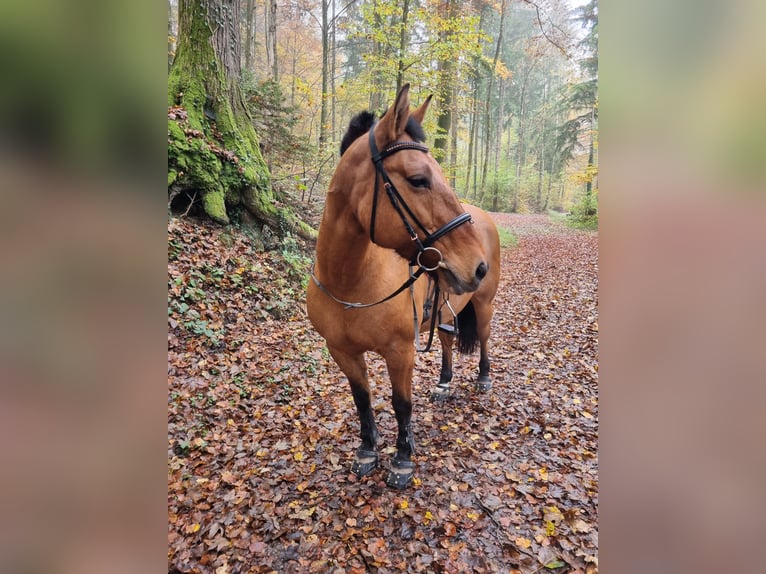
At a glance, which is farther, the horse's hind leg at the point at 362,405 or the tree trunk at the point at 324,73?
the tree trunk at the point at 324,73

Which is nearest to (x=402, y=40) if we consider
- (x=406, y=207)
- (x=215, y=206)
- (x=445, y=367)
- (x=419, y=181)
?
(x=215, y=206)

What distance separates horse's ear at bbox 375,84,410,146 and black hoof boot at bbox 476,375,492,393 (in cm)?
367

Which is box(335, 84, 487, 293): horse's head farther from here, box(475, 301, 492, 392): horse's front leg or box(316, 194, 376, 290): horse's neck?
box(475, 301, 492, 392): horse's front leg

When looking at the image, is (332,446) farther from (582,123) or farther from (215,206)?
(582,123)

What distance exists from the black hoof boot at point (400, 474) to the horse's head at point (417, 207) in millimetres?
1829

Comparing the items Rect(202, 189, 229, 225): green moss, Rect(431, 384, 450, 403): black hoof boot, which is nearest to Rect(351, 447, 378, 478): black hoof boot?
Rect(431, 384, 450, 403): black hoof boot

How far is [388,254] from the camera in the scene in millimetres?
3102

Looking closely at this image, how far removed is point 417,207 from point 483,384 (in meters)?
3.39

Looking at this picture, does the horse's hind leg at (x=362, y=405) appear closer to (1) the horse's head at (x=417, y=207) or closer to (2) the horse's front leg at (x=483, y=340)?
(1) the horse's head at (x=417, y=207)

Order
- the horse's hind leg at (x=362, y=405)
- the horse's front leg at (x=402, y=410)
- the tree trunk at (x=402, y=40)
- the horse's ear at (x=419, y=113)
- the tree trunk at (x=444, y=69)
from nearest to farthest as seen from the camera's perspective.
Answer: the horse's ear at (x=419, y=113), the horse's front leg at (x=402, y=410), the horse's hind leg at (x=362, y=405), the tree trunk at (x=402, y=40), the tree trunk at (x=444, y=69)

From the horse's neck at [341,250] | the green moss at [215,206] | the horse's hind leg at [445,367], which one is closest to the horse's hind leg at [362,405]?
the horse's neck at [341,250]

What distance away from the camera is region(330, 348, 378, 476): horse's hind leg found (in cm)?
328

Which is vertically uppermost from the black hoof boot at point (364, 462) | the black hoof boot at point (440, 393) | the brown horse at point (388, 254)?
the brown horse at point (388, 254)

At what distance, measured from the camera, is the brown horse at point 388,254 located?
7.53ft
